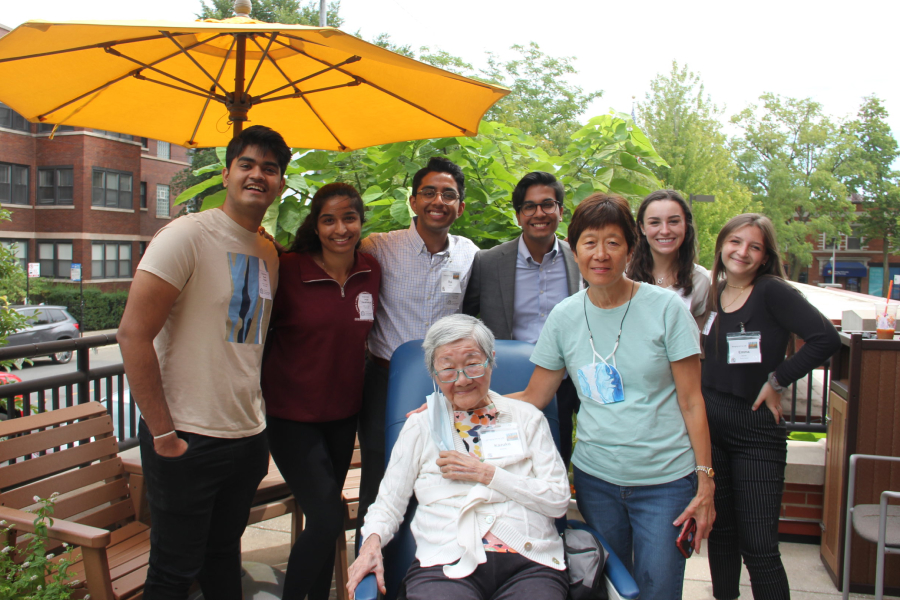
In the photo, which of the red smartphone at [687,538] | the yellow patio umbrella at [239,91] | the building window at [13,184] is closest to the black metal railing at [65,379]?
the yellow patio umbrella at [239,91]

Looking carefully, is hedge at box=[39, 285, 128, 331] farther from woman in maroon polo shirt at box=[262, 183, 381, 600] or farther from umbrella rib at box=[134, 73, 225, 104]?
woman in maroon polo shirt at box=[262, 183, 381, 600]

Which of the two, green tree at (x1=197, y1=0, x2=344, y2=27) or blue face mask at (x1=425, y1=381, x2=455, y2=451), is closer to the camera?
blue face mask at (x1=425, y1=381, x2=455, y2=451)

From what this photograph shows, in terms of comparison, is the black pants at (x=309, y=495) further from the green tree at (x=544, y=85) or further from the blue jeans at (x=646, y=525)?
the green tree at (x=544, y=85)

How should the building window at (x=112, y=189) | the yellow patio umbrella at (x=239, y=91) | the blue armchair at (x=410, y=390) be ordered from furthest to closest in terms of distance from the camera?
1. the building window at (x=112, y=189)
2. the yellow patio umbrella at (x=239, y=91)
3. the blue armchair at (x=410, y=390)

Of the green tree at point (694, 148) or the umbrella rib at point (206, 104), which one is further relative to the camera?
the green tree at point (694, 148)

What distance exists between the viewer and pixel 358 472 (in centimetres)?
326

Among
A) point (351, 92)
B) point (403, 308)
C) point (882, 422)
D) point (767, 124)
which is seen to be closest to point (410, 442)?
point (403, 308)

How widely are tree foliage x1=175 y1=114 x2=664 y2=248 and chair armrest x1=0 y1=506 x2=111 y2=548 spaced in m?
1.63

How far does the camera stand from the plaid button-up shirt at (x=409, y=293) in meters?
2.55

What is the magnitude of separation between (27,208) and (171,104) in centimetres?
2682

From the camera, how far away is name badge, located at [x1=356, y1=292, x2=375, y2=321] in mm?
2336

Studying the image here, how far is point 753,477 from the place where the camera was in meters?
2.23

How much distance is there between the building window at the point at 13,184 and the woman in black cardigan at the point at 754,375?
28257 mm

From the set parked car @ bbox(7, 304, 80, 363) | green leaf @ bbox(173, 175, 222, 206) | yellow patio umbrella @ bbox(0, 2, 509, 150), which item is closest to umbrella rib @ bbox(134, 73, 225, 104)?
yellow patio umbrella @ bbox(0, 2, 509, 150)
